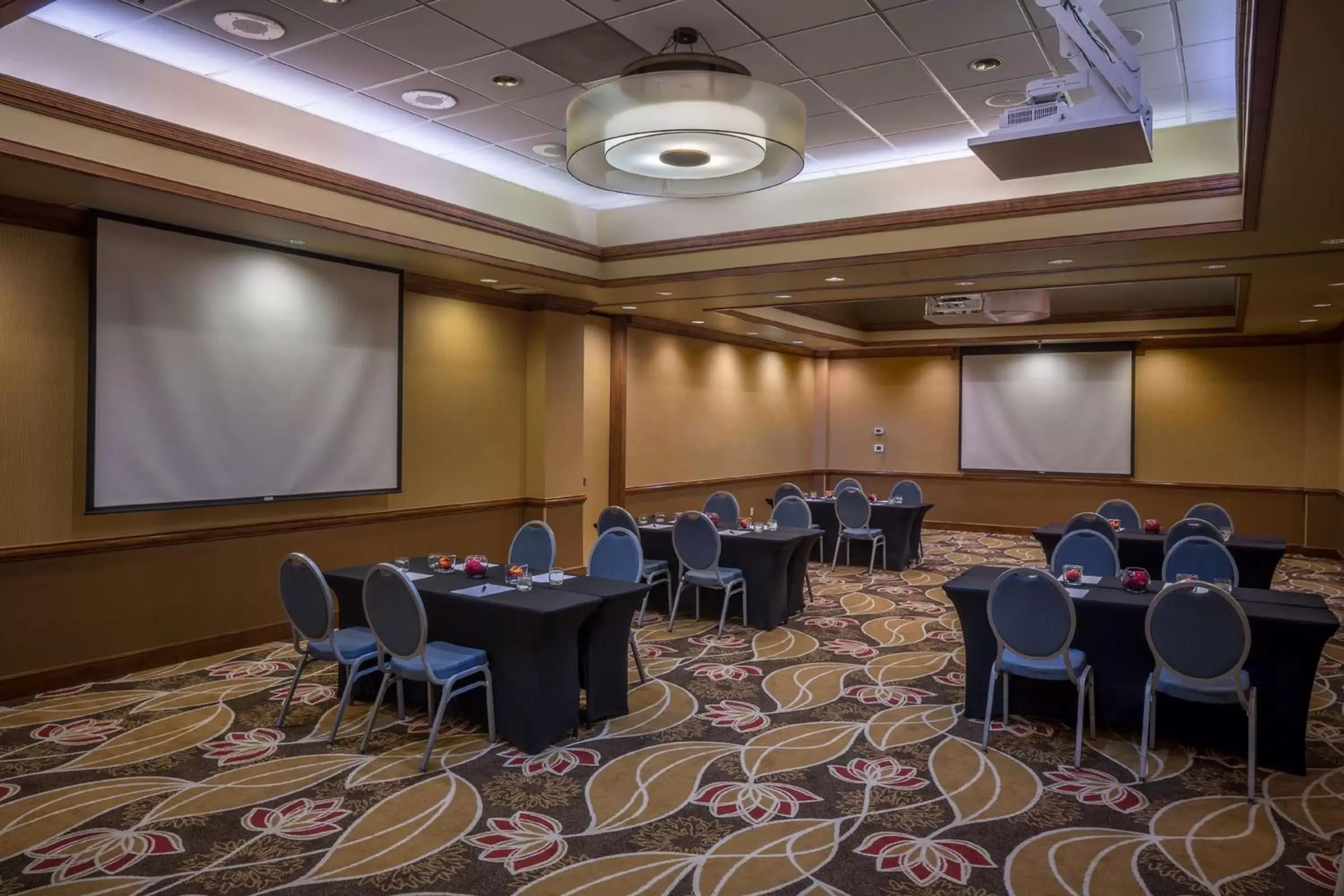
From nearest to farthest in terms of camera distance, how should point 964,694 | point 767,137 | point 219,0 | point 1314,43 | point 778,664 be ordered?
point 1314,43
point 767,137
point 219,0
point 964,694
point 778,664

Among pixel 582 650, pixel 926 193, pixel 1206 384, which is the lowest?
pixel 582 650

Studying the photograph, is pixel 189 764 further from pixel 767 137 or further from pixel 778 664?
pixel 767 137

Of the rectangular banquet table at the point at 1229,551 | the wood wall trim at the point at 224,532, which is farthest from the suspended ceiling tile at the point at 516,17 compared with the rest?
the rectangular banquet table at the point at 1229,551

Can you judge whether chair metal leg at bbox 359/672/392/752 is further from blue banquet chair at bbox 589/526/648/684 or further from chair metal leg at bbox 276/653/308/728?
blue banquet chair at bbox 589/526/648/684

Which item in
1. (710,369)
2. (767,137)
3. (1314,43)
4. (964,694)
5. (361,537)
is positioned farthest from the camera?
(710,369)

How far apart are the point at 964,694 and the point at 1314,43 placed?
3.92 metres

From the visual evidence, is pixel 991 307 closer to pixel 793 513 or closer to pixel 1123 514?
pixel 1123 514

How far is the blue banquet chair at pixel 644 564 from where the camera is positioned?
7.63m

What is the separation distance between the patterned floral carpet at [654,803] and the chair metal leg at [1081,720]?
74mm

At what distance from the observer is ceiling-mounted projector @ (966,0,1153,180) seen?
3.75m

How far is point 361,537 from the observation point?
7.43 metres

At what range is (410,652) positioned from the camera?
4.38 metres

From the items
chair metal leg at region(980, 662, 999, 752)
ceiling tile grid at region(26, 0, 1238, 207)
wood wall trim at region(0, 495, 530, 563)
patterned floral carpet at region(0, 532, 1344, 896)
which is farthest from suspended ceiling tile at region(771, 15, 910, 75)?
wood wall trim at region(0, 495, 530, 563)

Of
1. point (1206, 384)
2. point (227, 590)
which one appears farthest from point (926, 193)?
point (1206, 384)
